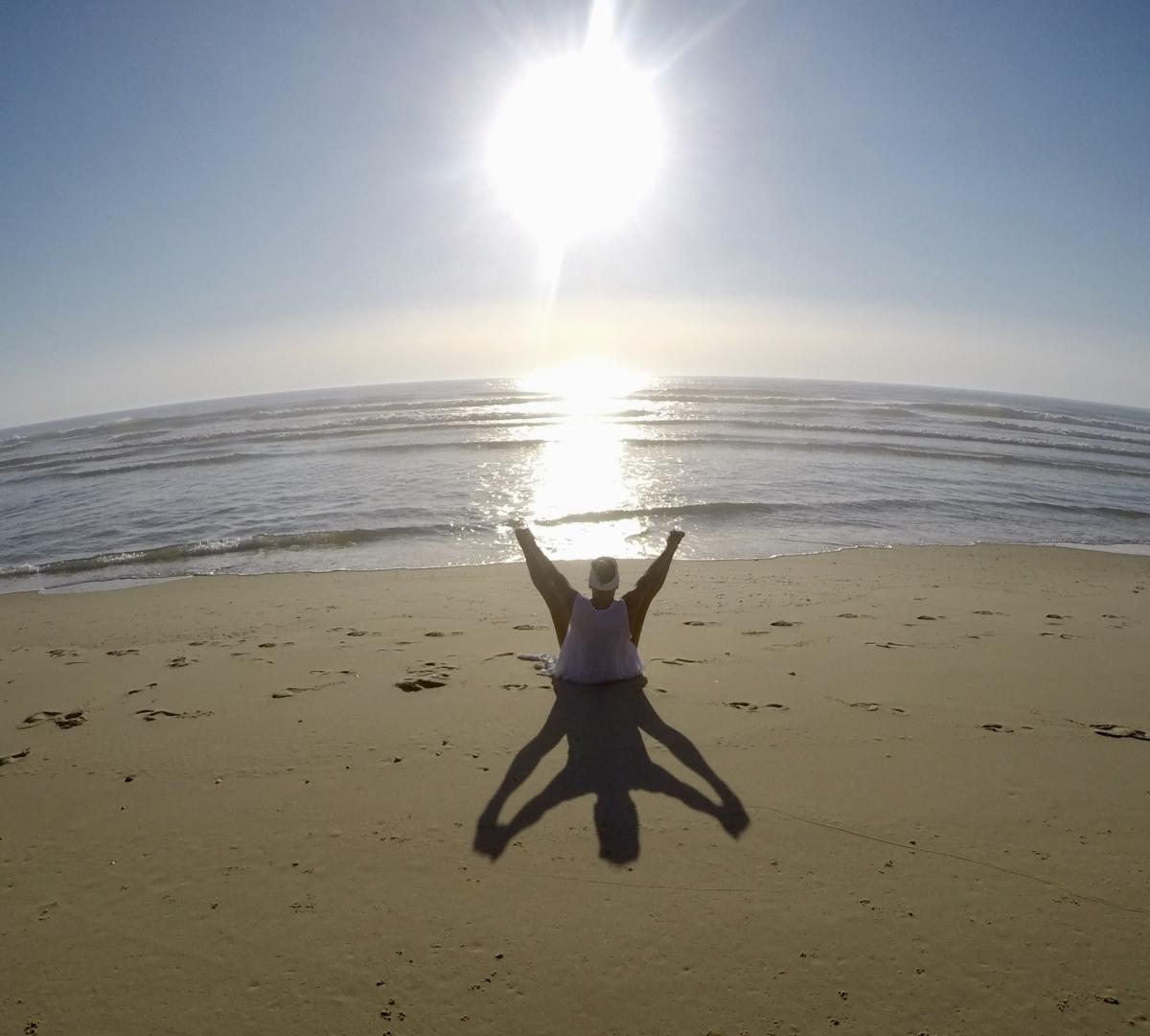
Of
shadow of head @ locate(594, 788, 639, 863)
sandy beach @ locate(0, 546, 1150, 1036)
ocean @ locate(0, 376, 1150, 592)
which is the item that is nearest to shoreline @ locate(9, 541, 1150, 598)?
ocean @ locate(0, 376, 1150, 592)

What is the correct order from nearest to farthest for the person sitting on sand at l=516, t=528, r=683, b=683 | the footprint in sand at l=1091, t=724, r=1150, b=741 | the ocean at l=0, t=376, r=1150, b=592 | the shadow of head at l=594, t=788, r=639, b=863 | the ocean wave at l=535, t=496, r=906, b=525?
1. the shadow of head at l=594, t=788, r=639, b=863
2. the footprint in sand at l=1091, t=724, r=1150, b=741
3. the person sitting on sand at l=516, t=528, r=683, b=683
4. the ocean at l=0, t=376, r=1150, b=592
5. the ocean wave at l=535, t=496, r=906, b=525

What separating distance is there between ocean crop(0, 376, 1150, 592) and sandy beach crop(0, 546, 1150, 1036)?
17.5 feet

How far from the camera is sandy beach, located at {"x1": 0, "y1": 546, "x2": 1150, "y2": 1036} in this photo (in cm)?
249

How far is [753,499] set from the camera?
591 inches

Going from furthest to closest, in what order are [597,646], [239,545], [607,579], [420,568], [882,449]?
[882,449] < [239,545] < [420,568] < [597,646] < [607,579]

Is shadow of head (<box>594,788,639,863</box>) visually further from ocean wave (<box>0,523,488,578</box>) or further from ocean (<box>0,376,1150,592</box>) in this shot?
ocean wave (<box>0,523,488,578</box>)

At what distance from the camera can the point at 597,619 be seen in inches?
196

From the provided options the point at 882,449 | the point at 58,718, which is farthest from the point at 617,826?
the point at 882,449

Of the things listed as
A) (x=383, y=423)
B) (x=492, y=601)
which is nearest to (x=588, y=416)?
(x=383, y=423)

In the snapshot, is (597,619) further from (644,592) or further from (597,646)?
(644,592)

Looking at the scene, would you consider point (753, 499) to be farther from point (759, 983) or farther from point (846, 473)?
point (759, 983)

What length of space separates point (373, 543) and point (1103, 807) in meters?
10.5

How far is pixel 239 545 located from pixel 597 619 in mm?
9074

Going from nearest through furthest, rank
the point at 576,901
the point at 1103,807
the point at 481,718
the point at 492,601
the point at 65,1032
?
the point at 65,1032, the point at 576,901, the point at 1103,807, the point at 481,718, the point at 492,601
